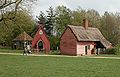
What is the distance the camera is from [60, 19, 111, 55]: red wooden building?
2445 inches

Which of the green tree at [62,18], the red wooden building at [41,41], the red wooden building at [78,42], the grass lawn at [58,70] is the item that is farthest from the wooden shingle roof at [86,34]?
the grass lawn at [58,70]

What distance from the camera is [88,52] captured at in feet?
213

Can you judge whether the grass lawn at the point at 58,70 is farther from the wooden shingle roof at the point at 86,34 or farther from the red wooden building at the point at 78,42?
the wooden shingle roof at the point at 86,34

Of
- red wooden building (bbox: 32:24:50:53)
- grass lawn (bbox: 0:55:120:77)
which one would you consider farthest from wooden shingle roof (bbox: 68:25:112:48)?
grass lawn (bbox: 0:55:120:77)

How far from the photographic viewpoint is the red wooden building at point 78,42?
62094 millimetres

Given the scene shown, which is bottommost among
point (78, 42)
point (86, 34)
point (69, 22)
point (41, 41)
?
point (78, 42)

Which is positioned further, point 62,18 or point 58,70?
point 62,18

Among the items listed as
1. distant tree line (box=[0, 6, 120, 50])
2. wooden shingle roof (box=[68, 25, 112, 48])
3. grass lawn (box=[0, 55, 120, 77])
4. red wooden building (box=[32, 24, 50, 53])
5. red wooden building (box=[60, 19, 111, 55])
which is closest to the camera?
grass lawn (box=[0, 55, 120, 77])

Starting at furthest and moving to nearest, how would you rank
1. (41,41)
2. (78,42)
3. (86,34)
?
(41,41), (86,34), (78,42)

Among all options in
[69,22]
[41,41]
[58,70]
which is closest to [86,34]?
[41,41]

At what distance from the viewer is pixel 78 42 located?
62.4 metres

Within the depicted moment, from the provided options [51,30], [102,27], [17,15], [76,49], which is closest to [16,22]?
[17,15]

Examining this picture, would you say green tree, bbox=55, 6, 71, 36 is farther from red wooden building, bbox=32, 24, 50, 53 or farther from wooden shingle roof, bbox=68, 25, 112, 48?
wooden shingle roof, bbox=68, 25, 112, 48

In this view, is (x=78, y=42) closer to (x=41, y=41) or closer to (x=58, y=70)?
(x=41, y=41)
